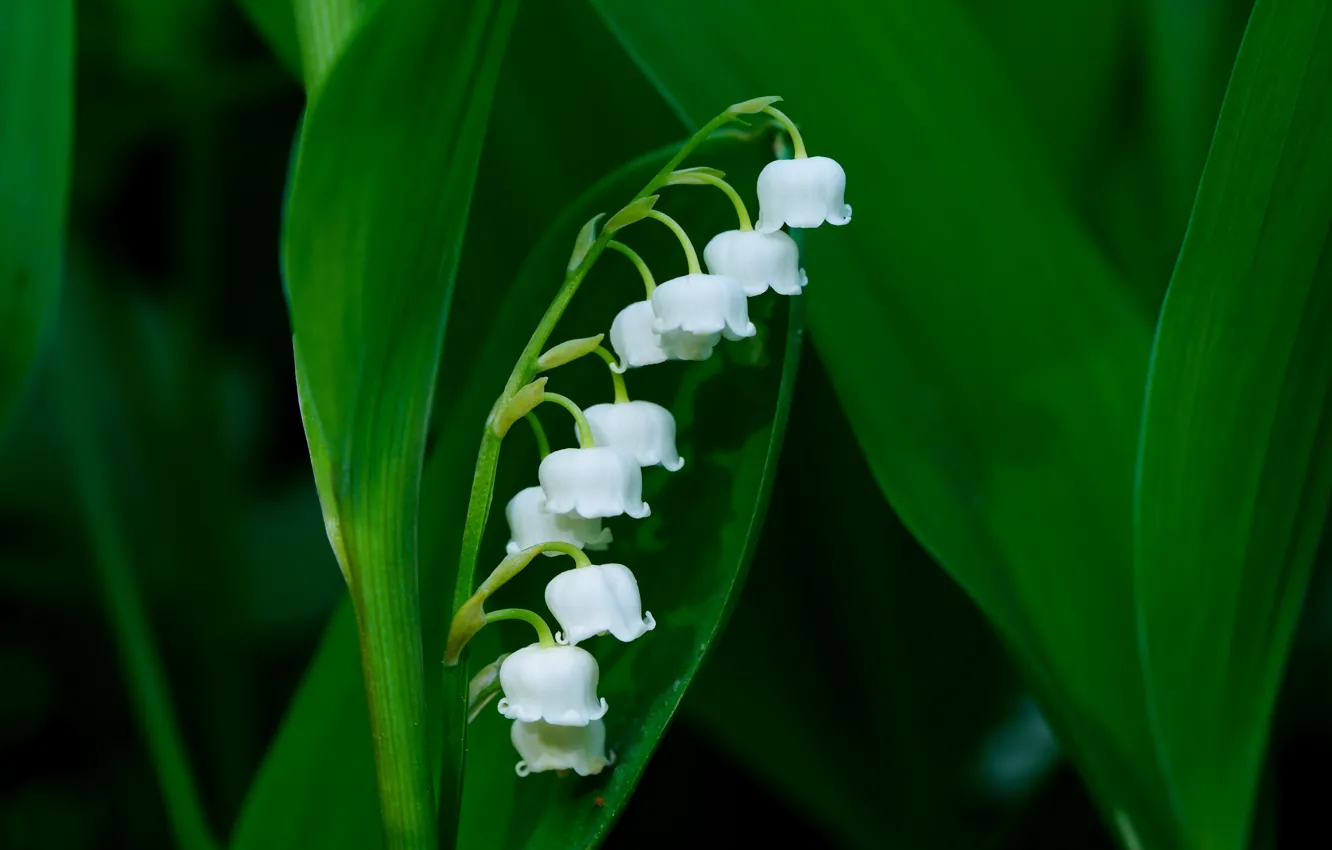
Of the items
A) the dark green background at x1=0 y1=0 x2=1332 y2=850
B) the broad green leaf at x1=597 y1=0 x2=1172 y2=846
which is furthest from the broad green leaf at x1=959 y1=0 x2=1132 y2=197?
the broad green leaf at x1=597 y1=0 x2=1172 y2=846

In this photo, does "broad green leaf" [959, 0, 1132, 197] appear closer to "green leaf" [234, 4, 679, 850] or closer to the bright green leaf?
"green leaf" [234, 4, 679, 850]

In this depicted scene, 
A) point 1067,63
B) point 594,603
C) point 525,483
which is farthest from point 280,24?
point 1067,63

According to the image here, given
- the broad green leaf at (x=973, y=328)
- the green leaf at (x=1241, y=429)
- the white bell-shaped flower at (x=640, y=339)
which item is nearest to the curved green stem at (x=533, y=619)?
the white bell-shaped flower at (x=640, y=339)

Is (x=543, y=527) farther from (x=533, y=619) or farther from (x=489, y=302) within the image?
(x=489, y=302)

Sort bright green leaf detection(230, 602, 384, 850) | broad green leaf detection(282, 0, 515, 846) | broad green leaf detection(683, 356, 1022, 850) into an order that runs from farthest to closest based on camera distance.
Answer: broad green leaf detection(683, 356, 1022, 850) < bright green leaf detection(230, 602, 384, 850) < broad green leaf detection(282, 0, 515, 846)

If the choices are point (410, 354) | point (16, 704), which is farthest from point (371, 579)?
point (16, 704)

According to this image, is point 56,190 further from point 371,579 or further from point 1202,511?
point 1202,511

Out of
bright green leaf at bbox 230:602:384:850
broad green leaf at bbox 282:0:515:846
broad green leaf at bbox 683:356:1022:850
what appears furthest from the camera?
broad green leaf at bbox 683:356:1022:850
